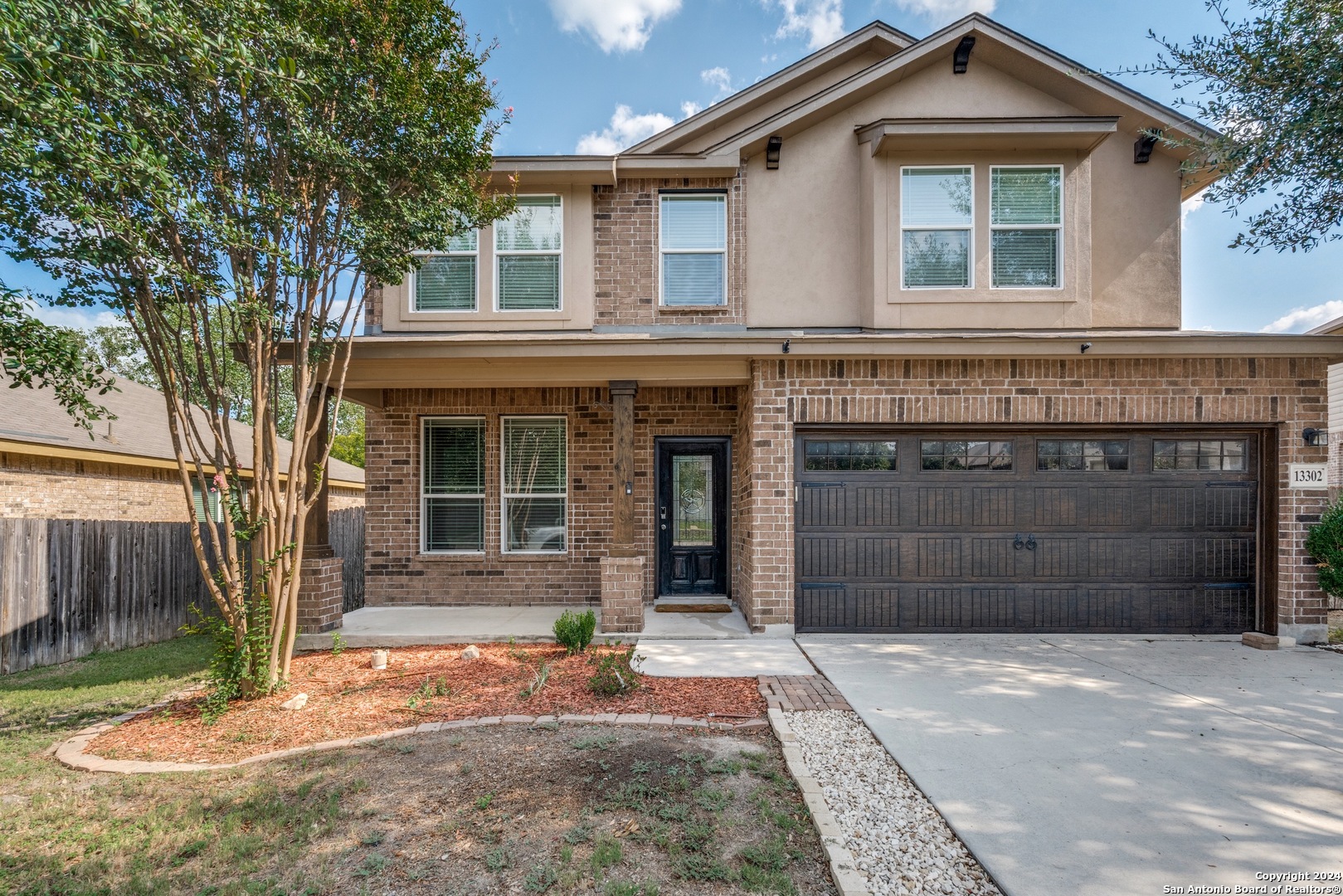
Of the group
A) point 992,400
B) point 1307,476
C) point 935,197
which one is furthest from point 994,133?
point 1307,476

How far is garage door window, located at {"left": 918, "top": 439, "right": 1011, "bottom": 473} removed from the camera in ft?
22.8

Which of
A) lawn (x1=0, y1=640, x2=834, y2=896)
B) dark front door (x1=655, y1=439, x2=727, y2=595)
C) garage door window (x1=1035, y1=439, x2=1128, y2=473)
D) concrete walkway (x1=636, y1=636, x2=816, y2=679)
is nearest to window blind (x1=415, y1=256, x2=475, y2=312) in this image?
dark front door (x1=655, y1=439, x2=727, y2=595)

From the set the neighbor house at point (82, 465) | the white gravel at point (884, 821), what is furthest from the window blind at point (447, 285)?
the white gravel at point (884, 821)

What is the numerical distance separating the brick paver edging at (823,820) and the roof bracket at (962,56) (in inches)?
332

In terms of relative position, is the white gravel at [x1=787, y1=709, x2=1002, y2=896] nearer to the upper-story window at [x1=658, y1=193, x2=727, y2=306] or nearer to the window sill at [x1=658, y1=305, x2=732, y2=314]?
the window sill at [x1=658, y1=305, x2=732, y2=314]

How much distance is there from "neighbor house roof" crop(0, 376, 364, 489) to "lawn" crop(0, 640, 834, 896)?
15.7 ft

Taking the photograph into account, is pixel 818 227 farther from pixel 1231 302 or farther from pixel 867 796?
pixel 867 796

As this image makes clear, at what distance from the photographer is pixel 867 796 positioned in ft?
10.9

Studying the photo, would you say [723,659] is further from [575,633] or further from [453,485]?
[453,485]

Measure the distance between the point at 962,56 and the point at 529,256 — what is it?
620 cm

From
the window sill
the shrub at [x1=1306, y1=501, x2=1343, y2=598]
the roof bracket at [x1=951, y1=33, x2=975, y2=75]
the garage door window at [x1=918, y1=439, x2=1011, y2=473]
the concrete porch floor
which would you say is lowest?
the concrete porch floor

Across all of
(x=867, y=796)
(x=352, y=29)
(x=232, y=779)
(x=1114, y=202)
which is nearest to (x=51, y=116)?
(x=352, y=29)

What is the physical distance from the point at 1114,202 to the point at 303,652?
11.0 metres

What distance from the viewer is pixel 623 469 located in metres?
6.91
